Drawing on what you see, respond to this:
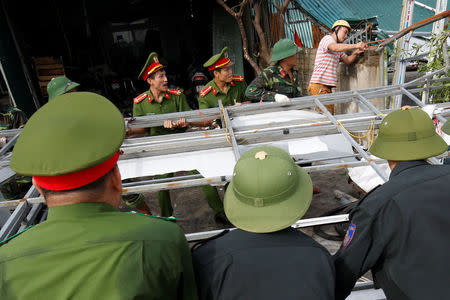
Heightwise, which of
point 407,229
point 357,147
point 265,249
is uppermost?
point 265,249

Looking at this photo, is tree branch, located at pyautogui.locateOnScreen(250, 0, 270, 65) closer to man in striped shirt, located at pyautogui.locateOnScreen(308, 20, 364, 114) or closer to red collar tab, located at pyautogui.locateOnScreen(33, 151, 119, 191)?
man in striped shirt, located at pyautogui.locateOnScreen(308, 20, 364, 114)

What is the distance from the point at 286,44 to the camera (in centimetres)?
373

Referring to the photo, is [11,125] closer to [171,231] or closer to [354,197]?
[171,231]

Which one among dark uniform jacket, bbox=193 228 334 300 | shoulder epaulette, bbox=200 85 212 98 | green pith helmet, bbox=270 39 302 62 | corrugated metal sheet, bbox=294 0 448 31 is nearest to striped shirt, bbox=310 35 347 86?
green pith helmet, bbox=270 39 302 62

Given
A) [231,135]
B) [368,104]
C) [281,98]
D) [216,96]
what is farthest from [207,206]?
[368,104]

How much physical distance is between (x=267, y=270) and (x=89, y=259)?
68cm

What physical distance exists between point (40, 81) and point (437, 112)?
9874 mm

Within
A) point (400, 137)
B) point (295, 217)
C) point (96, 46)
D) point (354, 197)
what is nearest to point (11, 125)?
point (295, 217)

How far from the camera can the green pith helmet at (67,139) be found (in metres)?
0.88

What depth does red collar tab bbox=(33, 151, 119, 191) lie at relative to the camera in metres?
0.93

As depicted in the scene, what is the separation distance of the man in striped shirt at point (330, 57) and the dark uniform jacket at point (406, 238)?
11.3ft

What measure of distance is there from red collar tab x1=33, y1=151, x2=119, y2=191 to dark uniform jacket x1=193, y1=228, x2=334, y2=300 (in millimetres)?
624

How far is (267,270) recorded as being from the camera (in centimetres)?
115

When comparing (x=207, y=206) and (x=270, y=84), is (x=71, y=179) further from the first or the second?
(x=207, y=206)
